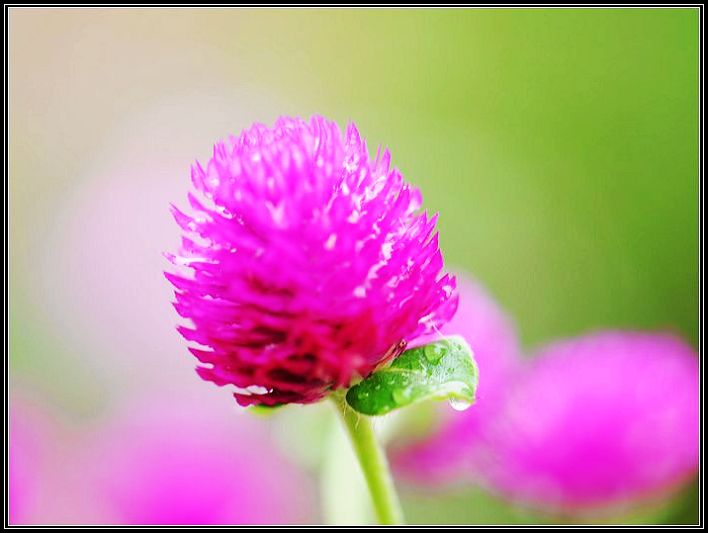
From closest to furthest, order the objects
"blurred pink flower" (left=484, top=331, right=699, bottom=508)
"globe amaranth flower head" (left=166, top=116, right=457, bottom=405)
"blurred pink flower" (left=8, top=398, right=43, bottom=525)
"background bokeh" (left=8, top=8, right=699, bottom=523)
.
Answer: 1. "globe amaranth flower head" (left=166, top=116, right=457, bottom=405)
2. "blurred pink flower" (left=8, top=398, right=43, bottom=525)
3. "blurred pink flower" (left=484, top=331, right=699, bottom=508)
4. "background bokeh" (left=8, top=8, right=699, bottom=523)

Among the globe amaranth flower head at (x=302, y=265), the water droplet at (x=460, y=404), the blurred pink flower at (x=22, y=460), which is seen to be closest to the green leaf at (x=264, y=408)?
the globe amaranth flower head at (x=302, y=265)

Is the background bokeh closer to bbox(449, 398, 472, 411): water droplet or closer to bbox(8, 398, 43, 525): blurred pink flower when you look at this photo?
bbox(8, 398, 43, 525): blurred pink flower

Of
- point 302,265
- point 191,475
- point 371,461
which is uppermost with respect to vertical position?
point 302,265

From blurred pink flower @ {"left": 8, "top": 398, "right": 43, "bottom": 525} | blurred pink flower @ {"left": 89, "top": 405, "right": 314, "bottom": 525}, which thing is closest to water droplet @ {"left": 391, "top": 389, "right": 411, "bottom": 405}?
blurred pink flower @ {"left": 8, "top": 398, "right": 43, "bottom": 525}

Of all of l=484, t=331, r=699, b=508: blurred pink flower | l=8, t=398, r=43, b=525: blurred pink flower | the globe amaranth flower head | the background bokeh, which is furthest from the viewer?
the background bokeh

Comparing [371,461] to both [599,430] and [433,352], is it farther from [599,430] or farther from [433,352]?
[599,430]

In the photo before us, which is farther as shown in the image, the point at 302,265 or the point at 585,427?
the point at 585,427

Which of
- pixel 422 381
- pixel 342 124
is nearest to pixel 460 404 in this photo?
pixel 422 381

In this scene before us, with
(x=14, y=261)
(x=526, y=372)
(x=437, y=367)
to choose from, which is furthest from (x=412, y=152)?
(x=437, y=367)
